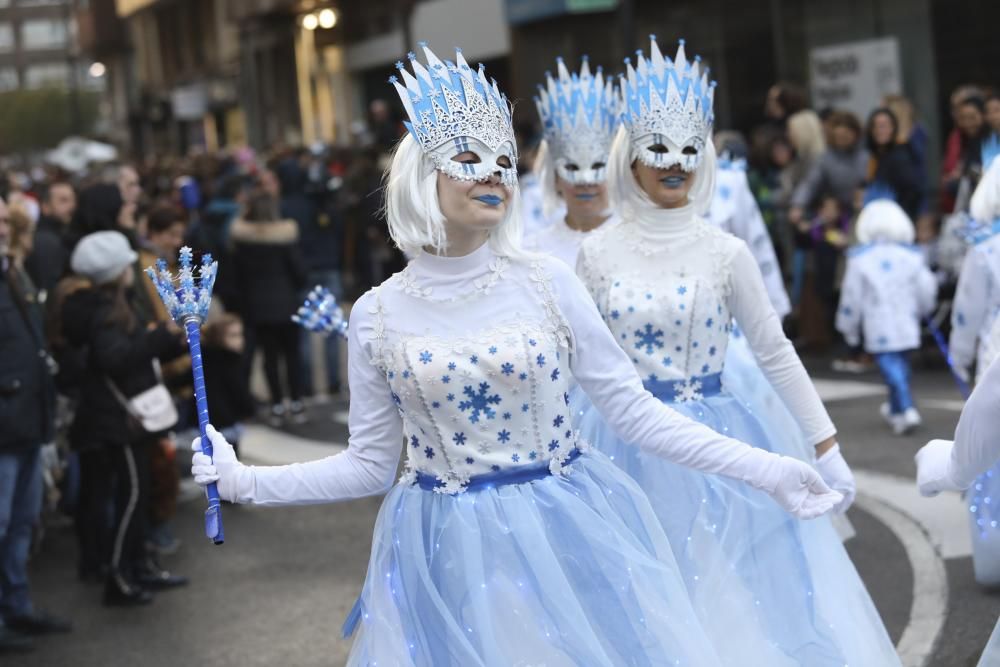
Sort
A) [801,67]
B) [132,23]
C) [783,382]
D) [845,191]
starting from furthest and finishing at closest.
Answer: [132,23] < [801,67] < [845,191] < [783,382]

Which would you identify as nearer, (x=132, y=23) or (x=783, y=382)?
(x=783, y=382)

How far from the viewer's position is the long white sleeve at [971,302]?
278 inches

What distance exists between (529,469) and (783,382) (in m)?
1.42

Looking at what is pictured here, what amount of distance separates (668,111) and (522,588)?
7.42 ft

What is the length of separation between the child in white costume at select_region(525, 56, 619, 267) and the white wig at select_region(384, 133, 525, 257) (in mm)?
2810

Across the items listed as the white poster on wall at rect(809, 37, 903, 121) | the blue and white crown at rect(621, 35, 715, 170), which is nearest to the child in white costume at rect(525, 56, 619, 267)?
the blue and white crown at rect(621, 35, 715, 170)

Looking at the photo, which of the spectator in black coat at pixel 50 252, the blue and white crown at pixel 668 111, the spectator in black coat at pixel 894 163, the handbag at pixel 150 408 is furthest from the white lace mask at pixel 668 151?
the spectator in black coat at pixel 894 163

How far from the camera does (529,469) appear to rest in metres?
4.23

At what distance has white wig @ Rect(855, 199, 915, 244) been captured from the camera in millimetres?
10781

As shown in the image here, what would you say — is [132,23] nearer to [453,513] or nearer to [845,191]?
[845,191]

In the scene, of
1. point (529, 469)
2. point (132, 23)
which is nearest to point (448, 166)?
point (529, 469)

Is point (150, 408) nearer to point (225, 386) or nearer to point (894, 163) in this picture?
point (225, 386)

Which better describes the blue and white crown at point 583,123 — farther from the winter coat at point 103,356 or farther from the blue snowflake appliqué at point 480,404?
the blue snowflake appliqué at point 480,404

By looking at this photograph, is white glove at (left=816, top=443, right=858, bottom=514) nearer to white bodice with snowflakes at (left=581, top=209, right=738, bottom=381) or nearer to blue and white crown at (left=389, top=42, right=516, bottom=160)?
white bodice with snowflakes at (left=581, top=209, right=738, bottom=381)
